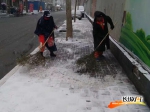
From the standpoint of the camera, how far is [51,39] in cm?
715

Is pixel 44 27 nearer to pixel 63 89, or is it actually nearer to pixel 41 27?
pixel 41 27

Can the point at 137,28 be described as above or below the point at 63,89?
above

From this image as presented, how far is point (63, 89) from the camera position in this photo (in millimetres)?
4660

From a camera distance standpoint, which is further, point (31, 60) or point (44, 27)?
point (44, 27)

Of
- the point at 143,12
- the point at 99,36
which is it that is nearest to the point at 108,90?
the point at 143,12

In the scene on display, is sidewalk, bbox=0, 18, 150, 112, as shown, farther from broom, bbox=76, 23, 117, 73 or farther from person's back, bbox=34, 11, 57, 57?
person's back, bbox=34, 11, 57, 57

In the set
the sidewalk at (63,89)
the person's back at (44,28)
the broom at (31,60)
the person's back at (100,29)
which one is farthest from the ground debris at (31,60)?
the person's back at (100,29)

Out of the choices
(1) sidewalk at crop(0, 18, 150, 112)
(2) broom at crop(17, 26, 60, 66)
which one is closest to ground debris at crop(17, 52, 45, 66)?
(2) broom at crop(17, 26, 60, 66)

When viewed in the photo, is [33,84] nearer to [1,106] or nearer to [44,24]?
[1,106]

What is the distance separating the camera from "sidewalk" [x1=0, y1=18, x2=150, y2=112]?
3.90 meters

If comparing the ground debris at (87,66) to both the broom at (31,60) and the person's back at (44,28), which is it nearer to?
the broom at (31,60)

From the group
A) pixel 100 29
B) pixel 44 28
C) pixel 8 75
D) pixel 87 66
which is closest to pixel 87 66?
pixel 87 66

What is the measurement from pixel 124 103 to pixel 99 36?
323cm

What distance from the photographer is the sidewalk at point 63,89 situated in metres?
3.90
